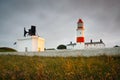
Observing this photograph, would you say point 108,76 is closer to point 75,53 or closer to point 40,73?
point 40,73

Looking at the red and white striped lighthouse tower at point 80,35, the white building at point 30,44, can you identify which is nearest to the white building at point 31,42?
the white building at point 30,44

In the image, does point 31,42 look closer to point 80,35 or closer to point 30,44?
point 30,44

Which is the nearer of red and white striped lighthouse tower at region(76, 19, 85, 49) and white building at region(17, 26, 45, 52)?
white building at region(17, 26, 45, 52)

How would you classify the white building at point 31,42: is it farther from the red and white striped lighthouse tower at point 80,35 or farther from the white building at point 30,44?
the red and white striped lighthouse tower at point 80,35

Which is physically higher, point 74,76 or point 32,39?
point 32,39

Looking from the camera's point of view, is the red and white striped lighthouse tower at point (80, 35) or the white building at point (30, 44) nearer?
the white building at point (30, 44)

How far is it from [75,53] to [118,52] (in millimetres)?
4435

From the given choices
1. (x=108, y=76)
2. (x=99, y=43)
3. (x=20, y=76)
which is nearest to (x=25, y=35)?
(x=20, y=76)

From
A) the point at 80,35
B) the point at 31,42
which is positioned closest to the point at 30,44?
the point at 31,42

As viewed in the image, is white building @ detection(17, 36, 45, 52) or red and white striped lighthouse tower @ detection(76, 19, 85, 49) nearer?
white building @ detection(17, 36, 45, 52)

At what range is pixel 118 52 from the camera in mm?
14203

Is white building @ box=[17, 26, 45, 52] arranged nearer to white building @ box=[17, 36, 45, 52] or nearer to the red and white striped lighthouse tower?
white building @ box=[17, 36, 45, 52]

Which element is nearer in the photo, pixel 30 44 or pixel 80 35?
pixel 30 44

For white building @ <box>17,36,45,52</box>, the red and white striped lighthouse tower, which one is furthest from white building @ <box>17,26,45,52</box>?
the red and white striped lighthouse tower
